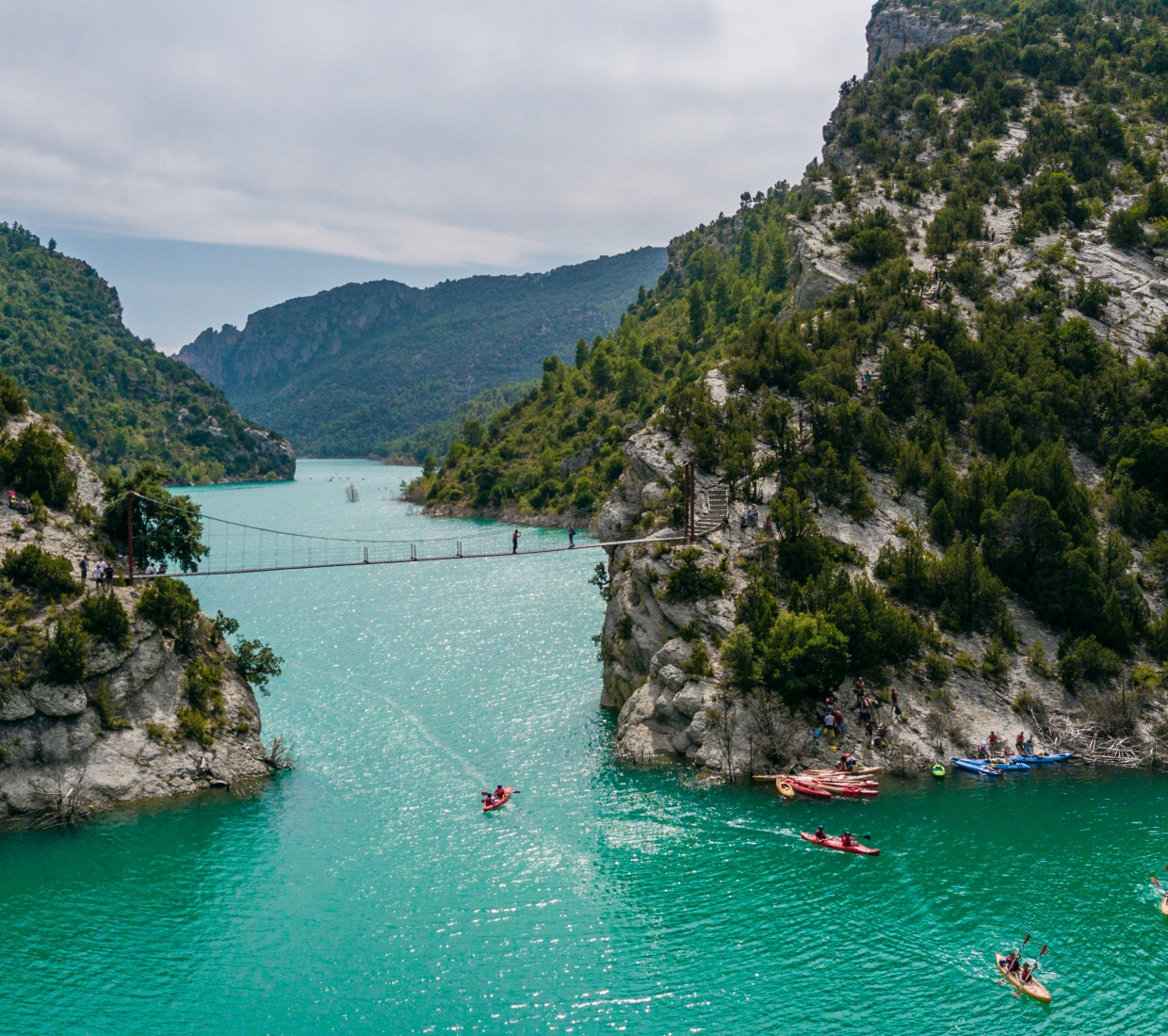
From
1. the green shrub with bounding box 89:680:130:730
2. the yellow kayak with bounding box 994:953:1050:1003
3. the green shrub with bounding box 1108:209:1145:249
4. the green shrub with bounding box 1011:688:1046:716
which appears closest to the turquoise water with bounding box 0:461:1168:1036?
the yellow kayak with bounding box 994:953:1050:1003

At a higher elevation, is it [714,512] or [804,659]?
[714,512]

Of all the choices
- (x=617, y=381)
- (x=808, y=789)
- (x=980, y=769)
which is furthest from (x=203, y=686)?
(x=617, y=381)

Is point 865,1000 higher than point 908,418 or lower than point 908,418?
lower

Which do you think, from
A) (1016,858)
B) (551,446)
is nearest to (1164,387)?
(1016,858)

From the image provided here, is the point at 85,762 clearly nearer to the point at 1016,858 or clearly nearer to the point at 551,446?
the point at 1016,858

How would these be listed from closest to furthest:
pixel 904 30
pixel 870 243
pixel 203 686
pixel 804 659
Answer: pixel 203 686, pixel 804 659, pixel 870 243, pixel 904 30

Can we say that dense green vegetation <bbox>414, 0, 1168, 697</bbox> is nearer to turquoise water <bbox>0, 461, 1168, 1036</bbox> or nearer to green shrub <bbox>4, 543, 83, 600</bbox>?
turquoise water <bbox>0, 461, 1168, 1036</bbox>

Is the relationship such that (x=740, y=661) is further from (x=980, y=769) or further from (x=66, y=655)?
(x=66, y=655)
